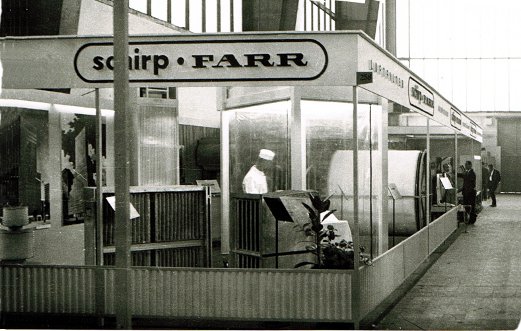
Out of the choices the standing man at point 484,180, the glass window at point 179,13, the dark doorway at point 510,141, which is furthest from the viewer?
the dark doorway at point 510,141

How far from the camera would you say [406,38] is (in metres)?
36.5

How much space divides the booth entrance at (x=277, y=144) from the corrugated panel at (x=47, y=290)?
0.08m

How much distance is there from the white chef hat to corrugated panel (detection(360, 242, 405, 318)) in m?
2.39

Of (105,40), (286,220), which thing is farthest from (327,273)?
(105,40)

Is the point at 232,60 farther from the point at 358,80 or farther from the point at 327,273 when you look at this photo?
the point at 327,273

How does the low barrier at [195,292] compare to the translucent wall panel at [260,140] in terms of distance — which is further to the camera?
the translucent wall panel at [260,140]

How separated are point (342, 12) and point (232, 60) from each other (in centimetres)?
2695

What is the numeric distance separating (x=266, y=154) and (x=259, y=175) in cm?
37

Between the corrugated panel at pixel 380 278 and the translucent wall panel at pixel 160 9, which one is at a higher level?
the translucent wall panel at pixel 160 9

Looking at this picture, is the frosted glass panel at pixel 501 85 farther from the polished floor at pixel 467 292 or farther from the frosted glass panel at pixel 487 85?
the polished floor at pixel 467 292

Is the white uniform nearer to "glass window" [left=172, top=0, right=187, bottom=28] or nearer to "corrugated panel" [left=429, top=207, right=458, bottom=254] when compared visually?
"corrugated panel" [left=429, top=207, right=458, bottom=254]

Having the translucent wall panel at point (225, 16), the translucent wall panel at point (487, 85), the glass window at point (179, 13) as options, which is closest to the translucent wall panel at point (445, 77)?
the translucent wall panel at point (487, 85)

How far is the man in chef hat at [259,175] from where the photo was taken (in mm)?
10531

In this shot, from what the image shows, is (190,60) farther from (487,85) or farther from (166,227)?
(487,85)
